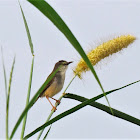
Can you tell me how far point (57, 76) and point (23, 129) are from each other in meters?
0.84

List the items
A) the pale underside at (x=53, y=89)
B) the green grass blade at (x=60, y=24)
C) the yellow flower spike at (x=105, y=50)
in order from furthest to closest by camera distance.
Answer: the pale underside at (x=53, y=89) < the yellow flower spike at (x=105, y=50) < the green grass blade at (x=60, y=24)

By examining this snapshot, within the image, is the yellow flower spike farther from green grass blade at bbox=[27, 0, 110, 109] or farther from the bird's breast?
green grass blade at bbox=[27, 0, 110, 109]

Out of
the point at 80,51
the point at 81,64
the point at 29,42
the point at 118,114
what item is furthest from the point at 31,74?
the point at 80,51

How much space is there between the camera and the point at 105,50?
158 cm

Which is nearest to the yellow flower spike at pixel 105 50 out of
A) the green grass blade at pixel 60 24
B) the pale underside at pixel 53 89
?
the pale underside at pixel 53 89

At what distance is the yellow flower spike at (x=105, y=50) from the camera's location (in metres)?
1.60

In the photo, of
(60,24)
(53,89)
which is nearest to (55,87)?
(53,89)

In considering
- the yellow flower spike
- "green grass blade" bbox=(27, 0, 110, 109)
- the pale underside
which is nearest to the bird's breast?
the pale underside

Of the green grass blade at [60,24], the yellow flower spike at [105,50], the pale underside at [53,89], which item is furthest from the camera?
the pale underside at [53,89]

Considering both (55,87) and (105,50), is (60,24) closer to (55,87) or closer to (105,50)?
(105,50)

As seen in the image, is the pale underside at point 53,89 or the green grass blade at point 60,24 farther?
the pale underside at point 53,89

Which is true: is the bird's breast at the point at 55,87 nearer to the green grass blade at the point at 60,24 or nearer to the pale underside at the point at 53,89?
the pale underside at the point at 53,89

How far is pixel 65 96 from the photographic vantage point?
5.34 feet

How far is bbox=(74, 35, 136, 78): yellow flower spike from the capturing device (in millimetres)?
1601
